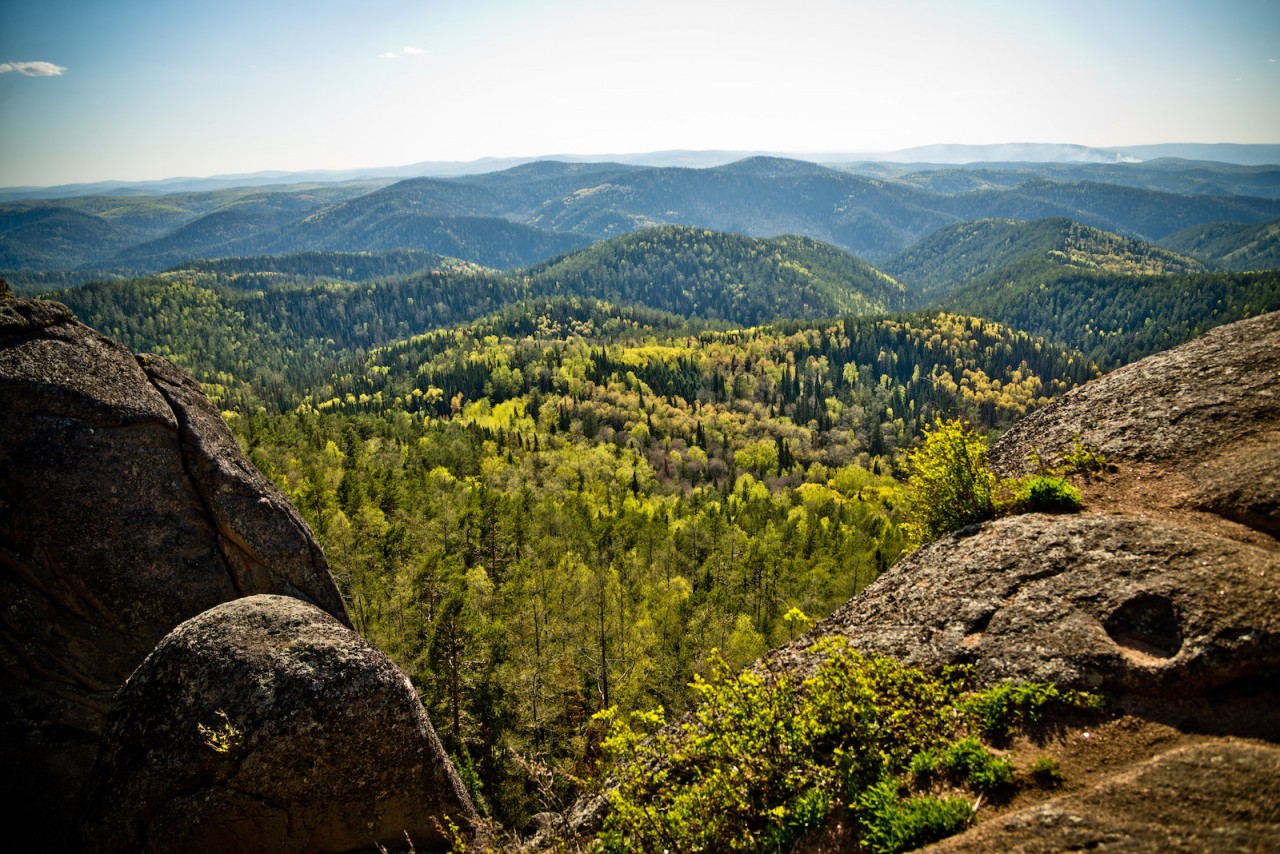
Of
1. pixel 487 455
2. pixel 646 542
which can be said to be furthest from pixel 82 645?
pixel 487 455

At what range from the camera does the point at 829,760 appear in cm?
1419

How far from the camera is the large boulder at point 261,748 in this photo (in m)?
17.9

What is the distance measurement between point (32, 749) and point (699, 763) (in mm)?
25377

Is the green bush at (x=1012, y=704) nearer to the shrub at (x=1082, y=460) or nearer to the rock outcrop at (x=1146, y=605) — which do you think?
the rock outcrop at (x=1146, y=605)

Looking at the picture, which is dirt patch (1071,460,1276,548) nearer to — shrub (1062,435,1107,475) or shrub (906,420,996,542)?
shrub (1062,435,1107,475)

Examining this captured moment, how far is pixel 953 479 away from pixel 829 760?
36.2ft

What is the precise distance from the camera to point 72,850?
18109mm

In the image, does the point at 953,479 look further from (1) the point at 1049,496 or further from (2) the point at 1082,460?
(2) the point at 1082,460

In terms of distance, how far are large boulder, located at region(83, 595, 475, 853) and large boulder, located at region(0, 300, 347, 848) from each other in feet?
19.2

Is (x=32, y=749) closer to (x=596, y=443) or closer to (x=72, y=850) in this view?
(x=72, y=850)

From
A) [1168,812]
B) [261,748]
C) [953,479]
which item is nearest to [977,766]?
[1168,812]

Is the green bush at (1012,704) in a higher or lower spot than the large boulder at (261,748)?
higher

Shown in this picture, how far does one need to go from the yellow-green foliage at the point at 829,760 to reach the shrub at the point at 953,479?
23.2 ft

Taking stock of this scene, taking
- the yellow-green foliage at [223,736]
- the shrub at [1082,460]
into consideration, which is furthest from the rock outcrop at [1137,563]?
the yellow-green foliage at [223,736]
